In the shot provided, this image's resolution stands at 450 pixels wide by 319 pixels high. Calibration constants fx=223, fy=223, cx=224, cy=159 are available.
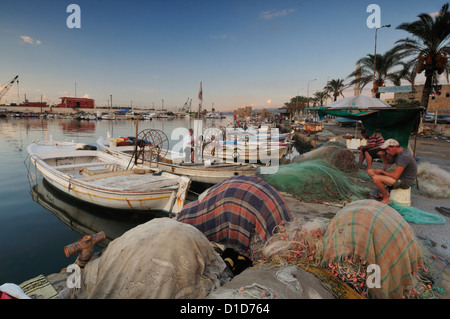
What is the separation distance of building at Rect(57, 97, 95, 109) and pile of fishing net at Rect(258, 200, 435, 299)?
13256cm

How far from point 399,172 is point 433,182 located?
3794mm

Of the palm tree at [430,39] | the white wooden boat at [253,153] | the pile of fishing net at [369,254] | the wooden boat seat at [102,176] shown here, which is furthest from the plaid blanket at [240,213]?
the palm tree at [430,39]

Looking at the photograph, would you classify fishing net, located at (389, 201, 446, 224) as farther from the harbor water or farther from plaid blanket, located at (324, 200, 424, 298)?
the harbor water

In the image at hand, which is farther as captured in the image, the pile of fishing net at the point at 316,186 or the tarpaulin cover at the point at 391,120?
the tarpaulin cover at the point at 391,120

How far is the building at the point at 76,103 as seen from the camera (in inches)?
4286

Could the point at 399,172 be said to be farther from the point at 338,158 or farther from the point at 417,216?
the point at 338,158

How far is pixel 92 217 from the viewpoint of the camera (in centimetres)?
957

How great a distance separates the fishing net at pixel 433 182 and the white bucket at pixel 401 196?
266cm

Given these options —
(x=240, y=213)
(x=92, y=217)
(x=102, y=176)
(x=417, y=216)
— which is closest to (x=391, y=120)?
(x=417, y=216)

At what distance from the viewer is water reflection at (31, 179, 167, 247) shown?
28.8 ft

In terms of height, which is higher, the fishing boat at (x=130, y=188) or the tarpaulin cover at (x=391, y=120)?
the tarpaulin cover at (x=391, y=120)

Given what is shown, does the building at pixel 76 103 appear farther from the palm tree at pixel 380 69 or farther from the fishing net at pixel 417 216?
the fishing net at pixel 417 216
